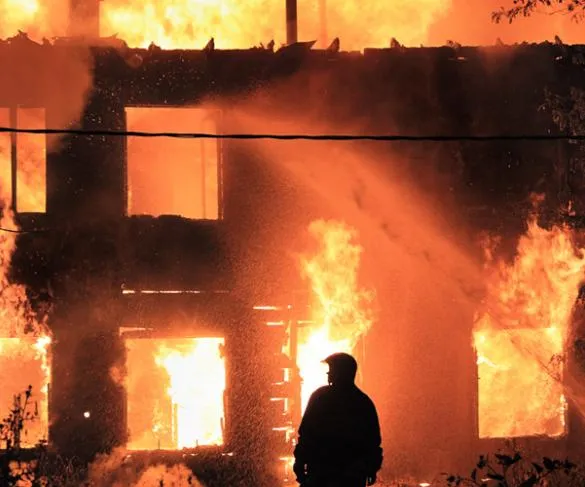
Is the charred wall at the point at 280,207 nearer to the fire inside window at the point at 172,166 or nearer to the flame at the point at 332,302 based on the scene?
the flame at the point at 332,302

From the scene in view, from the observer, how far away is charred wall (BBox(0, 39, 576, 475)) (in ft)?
53.7

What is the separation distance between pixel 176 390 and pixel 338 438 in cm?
1066

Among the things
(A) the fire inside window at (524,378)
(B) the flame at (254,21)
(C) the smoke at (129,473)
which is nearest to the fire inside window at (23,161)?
(B) the flame at (254,21)

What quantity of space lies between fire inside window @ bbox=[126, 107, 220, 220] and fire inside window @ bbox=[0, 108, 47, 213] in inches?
65.1

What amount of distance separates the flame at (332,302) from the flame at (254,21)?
7.09 metres

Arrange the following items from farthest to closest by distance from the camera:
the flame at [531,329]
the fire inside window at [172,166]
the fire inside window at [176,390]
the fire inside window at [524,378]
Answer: the fire inside window at [176,390] < the fire inside window at [172,166] < the fire inside window at [524,378] < the flame at [531,329]

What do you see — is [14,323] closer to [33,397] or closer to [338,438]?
[33,397]

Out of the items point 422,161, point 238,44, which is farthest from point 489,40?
point 422,161

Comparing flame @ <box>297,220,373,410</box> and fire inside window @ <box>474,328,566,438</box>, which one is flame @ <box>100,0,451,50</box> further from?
fire inside window @ <box>474,328,566,438</box>

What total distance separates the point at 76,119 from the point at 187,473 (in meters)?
6.08

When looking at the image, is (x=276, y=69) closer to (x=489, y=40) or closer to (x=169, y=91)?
(x=169, y=91)

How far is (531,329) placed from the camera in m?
17.2

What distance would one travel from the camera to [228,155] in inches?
663

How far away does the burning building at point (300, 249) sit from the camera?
16438mm
